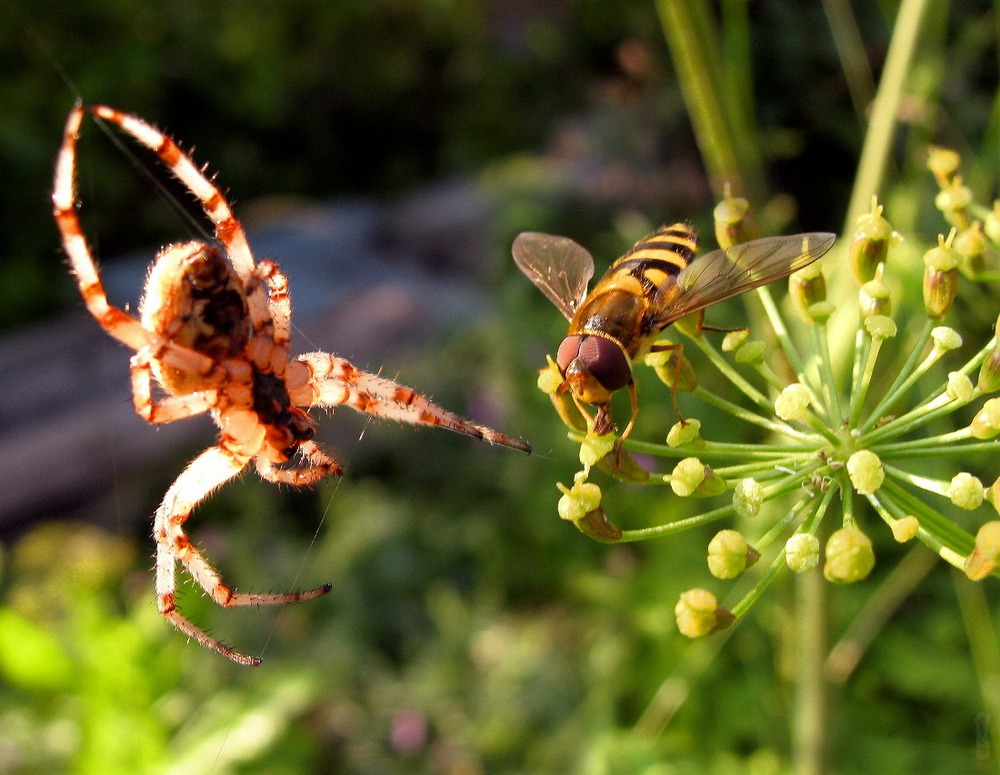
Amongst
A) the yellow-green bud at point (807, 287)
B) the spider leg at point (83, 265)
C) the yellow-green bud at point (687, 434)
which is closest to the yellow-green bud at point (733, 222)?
the yellow-green bud at point (807, 287)

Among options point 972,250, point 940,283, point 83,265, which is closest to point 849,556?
point 940,283

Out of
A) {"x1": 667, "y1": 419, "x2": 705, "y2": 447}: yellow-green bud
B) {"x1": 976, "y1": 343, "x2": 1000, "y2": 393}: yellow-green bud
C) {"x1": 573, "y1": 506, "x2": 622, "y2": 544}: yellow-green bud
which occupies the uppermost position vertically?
{"x1": 976, "y1": 343, "x2": 1000, "y2": 393}: yellow-green bud

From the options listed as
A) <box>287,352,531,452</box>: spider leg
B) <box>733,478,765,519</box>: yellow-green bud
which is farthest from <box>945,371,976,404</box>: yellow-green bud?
<box>287,352,531,452</box>: spider leg

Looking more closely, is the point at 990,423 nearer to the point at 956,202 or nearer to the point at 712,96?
the point at 956,202

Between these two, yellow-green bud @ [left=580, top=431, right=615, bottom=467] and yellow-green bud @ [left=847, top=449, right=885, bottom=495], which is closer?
yellow-green bud @ [left=847, top=449, right=885, bottom=495]

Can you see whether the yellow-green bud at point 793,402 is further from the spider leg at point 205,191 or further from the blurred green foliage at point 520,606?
the spider leg at point 205,191

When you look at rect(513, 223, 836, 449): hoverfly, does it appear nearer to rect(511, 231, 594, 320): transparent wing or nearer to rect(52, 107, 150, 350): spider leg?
rect(511, 231, 594, 320): transparent wing
